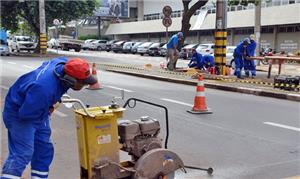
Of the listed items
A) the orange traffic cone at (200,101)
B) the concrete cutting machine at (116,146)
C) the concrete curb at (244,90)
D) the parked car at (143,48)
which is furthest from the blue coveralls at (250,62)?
the parked car at (143,48)

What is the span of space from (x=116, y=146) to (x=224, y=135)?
12.1 ft

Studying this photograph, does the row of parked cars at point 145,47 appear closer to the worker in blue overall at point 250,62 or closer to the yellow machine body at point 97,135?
the worker in blue overall at point 250,62

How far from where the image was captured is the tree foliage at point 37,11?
39.5m

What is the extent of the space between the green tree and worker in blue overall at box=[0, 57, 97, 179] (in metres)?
36.6

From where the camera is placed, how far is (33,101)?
3.86m

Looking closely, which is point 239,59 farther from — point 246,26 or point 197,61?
point 246,26

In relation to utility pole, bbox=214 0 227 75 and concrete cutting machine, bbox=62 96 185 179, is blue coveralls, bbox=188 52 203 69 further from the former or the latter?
concrete cutting machine, bbox=62 96 185 179

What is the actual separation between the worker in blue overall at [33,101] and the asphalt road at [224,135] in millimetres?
1487

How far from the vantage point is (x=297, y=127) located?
8.59 meters

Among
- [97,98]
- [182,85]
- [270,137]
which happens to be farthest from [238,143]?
[182,85]

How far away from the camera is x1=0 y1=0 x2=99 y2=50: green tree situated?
3950cm

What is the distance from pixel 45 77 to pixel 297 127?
597 cm

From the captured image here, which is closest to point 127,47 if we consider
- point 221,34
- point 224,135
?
point 221,34

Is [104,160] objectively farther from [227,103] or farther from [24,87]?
[227,103]
